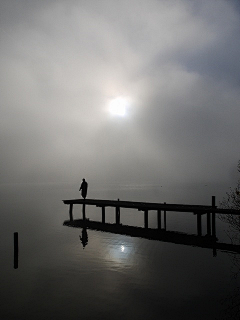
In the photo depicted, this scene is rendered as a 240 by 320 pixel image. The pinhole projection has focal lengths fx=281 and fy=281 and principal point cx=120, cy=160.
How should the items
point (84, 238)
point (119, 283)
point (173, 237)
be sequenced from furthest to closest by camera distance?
point (84, 238) → point (173, 237) → point (119, 283)

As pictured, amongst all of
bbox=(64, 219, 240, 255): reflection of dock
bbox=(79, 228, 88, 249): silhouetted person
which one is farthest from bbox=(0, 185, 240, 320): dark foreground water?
bbox=(79, 228, 88, 249): silhouetted person

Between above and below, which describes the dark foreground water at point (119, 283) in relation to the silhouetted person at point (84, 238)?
above

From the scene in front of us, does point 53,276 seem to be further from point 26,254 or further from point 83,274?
point 26,254

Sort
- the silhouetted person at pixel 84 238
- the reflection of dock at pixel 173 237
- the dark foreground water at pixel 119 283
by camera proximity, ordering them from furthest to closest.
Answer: the silhouetted person at pixel 84 238, the reflection of dock at pixel 173 237, the dark foreground water at pixel 119 283

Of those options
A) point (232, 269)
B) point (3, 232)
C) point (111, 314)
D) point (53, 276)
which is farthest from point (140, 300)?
point (3, 232)

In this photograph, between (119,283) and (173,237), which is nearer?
(119,283)

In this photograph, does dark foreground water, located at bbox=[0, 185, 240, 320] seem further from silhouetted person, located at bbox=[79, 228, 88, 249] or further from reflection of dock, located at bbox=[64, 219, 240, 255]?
silhouetted person, located at bbox=[79, 228, 88, 249]

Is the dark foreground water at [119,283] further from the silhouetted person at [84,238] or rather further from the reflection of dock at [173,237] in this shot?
the silhouetted person at [84,238]

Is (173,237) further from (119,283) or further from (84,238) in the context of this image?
(119,283)

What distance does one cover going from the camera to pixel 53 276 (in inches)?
545

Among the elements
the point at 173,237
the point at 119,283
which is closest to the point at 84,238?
the point at 173,237

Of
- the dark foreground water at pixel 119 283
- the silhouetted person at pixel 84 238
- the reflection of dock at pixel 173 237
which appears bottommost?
the silhouetted person at pixel 84 238

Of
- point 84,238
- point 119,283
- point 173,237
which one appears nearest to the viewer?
point 119,283

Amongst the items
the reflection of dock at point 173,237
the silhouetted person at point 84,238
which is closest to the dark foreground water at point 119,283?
the reflection of dock at point 173,237
